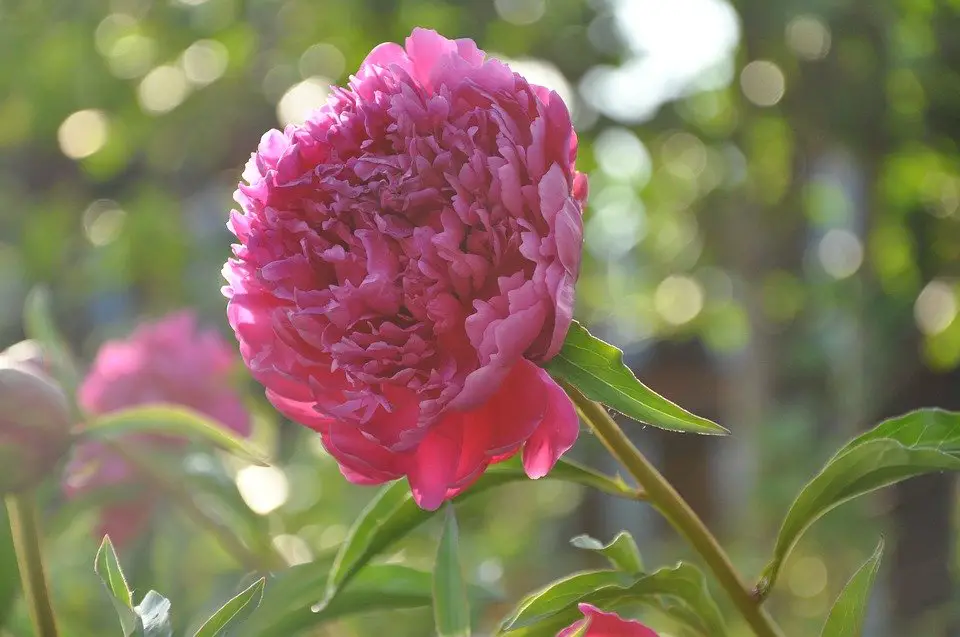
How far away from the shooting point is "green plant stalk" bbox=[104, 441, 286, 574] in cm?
77

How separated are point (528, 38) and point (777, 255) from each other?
2.58ft

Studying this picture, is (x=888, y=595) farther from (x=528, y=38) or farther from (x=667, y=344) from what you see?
(x=667, y=344)

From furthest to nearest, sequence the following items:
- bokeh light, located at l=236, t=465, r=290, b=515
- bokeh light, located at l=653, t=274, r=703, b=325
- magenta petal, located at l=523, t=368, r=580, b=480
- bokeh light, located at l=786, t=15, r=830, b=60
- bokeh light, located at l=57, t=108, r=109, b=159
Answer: bokeh light, located at l=653, t=274, r=703, b=325 → bokeh light, located at l=57, t=108, r=109, b=159 → bokeh light, located at l=786, t=15, r=830, b=60 → bokeh light, located at l=236, t=465, r=290, b=515 → magenta petal, located at l=523, t=368, r=580, b=480

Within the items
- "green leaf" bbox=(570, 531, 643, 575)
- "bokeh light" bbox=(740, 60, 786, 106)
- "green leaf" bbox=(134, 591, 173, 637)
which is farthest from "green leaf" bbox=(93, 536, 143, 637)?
"bokeh light" bbox=(740, 60, 786, 106)

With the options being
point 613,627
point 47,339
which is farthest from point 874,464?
point 47,339

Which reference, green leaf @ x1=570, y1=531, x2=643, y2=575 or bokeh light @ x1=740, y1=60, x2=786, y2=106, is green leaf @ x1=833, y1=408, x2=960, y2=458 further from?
bokeh light @ x1=740, y1=60, x2=786, y2=106

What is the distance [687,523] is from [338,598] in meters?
0.19

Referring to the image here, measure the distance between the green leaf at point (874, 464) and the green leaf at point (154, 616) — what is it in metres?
0.26

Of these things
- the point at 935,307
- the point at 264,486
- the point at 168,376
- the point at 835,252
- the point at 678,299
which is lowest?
the point at 678,299

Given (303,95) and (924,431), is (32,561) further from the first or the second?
(303,95)

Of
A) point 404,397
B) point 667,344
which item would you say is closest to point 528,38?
point 404,397

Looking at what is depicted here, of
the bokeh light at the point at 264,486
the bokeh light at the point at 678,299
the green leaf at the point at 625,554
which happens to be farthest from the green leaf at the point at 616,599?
the bokeh light at the point at 678,299

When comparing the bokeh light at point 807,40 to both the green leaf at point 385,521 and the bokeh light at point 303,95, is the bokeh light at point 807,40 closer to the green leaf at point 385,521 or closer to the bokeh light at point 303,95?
the bokeh light at point 303,95

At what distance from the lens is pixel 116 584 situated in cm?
44
